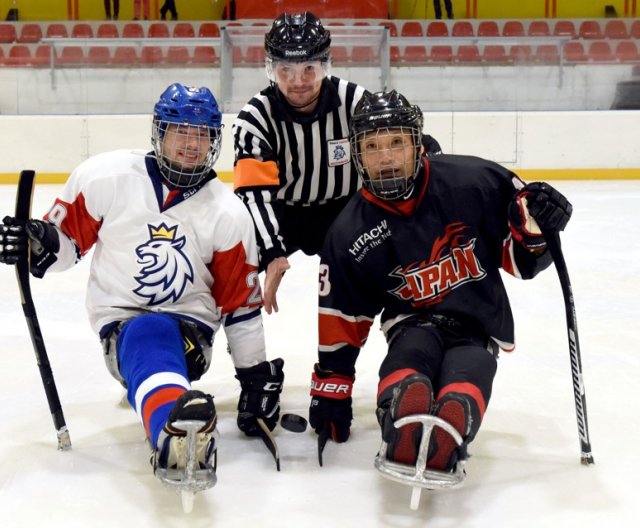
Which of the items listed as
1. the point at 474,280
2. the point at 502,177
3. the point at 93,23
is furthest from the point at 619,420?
the point at 93,23

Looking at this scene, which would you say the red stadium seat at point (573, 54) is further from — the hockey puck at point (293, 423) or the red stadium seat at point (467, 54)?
the hockey puck at point (293, 423)

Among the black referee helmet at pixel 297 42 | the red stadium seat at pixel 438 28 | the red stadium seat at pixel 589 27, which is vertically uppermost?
the red stadium seat at pixel 589 27

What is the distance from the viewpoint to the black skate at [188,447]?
157 centimetres

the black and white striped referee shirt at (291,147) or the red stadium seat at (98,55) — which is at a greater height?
the red stadium seat at (98,55)

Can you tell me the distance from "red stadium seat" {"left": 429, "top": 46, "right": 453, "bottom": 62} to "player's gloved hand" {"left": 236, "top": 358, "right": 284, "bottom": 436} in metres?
6.09

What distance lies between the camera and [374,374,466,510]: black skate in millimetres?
1564

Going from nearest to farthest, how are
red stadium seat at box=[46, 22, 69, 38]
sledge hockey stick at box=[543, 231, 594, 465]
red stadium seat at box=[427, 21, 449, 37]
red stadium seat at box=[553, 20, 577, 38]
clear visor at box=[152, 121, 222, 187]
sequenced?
sledge hockey stick at box=[543, 231, 594, 465]
clear visor at box=[152, 121, 222, 187]
red stadium seat at box=[427, 21, 449, 37]
red stadium seat at box=[46, 22, 69, 38]
red stadium seat at box=[553, 20, 577, 38]

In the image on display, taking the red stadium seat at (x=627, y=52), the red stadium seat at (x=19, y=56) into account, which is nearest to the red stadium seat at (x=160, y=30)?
the red stadium seat at (x=19, y=56)

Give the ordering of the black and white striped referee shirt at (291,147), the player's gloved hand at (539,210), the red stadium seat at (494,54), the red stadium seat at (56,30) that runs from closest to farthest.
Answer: the player's gloved hand at (539,210)
the black and white striped referee shirt at (291,147)
the red stadium seat at (494,54)
the red stadium seat at (56,30)

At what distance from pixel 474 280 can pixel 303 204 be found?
3.41 ft

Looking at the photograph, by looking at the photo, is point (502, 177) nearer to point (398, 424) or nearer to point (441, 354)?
point (441, 354)

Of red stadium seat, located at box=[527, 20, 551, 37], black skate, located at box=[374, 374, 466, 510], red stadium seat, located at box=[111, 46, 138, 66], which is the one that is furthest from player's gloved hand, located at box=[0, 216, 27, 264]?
red stadium seat, located at box=[527, 20, 551, 37]

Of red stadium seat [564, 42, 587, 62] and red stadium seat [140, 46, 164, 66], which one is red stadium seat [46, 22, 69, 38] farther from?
red stadium seat [564, 42, 587, 62]

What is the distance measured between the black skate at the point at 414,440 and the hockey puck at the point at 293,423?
0.53 metres
